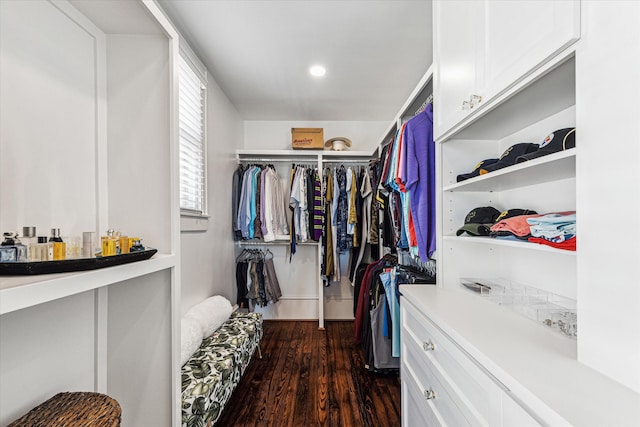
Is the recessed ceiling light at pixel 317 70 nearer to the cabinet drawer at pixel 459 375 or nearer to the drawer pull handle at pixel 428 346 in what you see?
the cabinet drawer at pixel 459 375

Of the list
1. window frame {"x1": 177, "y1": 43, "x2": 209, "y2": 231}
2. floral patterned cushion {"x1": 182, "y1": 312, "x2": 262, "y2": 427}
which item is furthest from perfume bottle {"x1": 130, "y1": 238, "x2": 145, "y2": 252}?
window frame {"x1": 177, "y1": 43, "x2": 209, "y2": 231}

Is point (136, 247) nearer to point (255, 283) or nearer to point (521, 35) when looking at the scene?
point (521, 35)

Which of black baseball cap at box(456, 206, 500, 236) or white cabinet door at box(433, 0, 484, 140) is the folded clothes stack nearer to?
black baseball cap at box(456, 206, 500, 236)

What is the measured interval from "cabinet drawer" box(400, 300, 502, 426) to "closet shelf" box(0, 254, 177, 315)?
1.01 metres

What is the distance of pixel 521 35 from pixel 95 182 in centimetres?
153

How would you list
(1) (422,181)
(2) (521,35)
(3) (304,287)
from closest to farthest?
1. (2) (521,35)
2. (1) (422,181)
3. (3) (304,287)

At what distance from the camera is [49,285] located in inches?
25.1

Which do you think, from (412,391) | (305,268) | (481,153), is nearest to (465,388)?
(412,391)


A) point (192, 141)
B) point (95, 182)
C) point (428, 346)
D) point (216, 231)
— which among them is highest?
point (192, 141)

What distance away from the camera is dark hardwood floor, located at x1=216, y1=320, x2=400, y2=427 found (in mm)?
1715

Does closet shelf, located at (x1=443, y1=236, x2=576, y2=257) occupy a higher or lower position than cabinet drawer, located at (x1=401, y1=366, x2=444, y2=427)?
higher

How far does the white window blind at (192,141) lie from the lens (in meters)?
2.02

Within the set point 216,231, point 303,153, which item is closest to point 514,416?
point 216,231

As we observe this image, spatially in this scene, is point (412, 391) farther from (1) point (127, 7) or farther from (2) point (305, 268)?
(2) point (305, 268)
